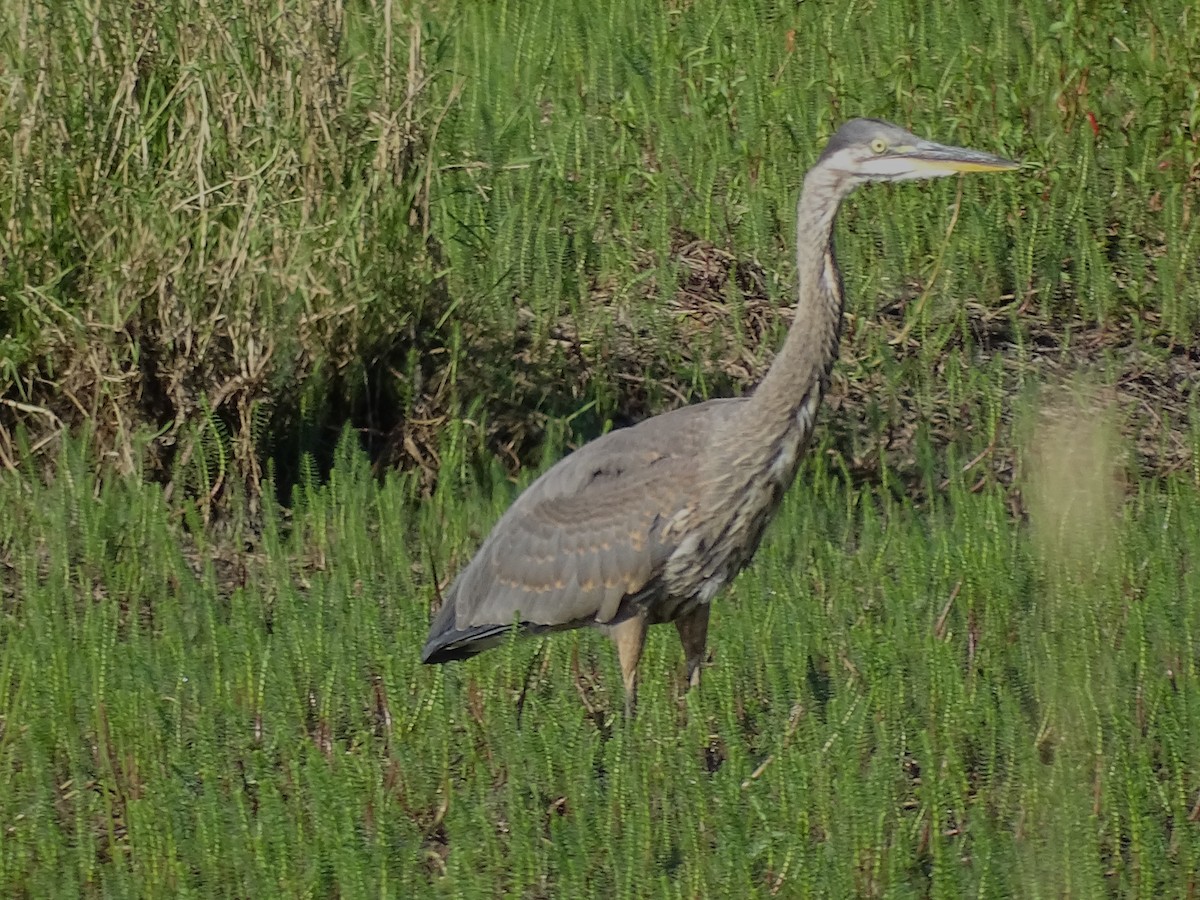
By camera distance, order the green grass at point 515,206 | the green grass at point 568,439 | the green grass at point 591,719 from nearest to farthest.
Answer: the green grass at point 591,719
the green grass at point 568,439
the green grass at point 515,206

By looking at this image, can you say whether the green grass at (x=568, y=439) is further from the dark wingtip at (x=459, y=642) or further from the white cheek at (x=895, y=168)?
the white cheek at (x=895, y=168)

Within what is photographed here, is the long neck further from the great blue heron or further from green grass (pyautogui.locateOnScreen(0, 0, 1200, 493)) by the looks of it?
green grass (pyautogui.locateOnScreen(0, 0, 1200, 493))

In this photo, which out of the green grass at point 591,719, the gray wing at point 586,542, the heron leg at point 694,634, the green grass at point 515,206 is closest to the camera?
the green grass at point 591,719

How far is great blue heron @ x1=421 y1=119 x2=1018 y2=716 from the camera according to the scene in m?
5.83

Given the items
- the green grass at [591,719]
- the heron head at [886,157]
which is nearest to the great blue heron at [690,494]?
the heron head at [886,157]

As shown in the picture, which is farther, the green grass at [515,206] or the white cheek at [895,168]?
the green grass at [515,206]

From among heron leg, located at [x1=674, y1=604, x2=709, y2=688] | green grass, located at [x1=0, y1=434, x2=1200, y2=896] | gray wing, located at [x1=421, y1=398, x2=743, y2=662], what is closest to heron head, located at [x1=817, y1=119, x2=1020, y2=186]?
gray wing, located at [x1=421, y1=398, x2=743, y2=662]

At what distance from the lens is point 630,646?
5914 mm

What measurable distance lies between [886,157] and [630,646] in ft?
5.30

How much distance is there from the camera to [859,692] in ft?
18.4

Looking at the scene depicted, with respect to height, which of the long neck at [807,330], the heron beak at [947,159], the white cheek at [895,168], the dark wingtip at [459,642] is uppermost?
the heron beak at [947,159]

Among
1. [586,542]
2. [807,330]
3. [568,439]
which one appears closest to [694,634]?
[586,542]

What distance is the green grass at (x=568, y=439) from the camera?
486 centimetres

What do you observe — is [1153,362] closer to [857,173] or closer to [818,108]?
[818,108]
